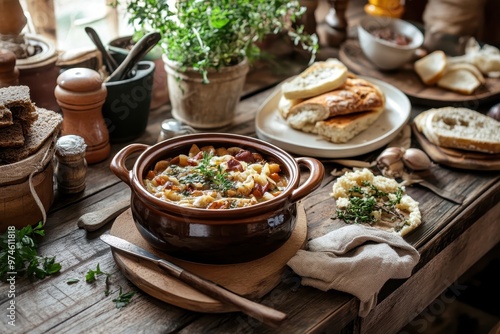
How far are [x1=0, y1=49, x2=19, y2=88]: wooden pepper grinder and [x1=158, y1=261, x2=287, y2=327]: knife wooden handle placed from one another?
761 millimetres

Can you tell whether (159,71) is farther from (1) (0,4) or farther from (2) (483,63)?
(2) (483,63)

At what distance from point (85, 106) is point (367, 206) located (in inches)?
33.7

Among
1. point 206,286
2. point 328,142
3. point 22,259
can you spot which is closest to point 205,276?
point 206,286

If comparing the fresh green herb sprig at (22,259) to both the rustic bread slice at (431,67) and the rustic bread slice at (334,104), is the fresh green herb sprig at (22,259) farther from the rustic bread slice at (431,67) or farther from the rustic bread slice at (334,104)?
the rustic bread slice at (431,67)

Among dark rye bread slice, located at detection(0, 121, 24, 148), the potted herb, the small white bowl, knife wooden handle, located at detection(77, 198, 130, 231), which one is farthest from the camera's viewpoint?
the small white bowl

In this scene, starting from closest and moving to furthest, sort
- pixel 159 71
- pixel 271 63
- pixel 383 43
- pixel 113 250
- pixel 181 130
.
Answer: pixel 113 250 → pixel 181 130 → pixel 159 71 → pixel 383 43 → pixel 271 63

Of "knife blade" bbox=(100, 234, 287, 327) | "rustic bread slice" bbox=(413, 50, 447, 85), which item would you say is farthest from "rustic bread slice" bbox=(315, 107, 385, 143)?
"knife blade" bbox=(100, 234, 287, 327)

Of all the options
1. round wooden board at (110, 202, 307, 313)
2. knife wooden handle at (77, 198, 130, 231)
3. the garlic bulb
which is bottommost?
the garlic bulb

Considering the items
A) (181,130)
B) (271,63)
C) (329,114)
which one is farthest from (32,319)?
(271,63)

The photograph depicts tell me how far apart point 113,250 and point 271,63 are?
143cm

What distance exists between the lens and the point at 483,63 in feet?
8.49

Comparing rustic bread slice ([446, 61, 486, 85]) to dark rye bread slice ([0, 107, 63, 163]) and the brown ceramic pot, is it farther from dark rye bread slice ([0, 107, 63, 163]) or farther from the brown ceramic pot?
dark rye bread slice ([0, 107, 63, 163])

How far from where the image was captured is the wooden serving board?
2.05 metres

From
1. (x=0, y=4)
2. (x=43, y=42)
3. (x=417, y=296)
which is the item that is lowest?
(x=417, y=296)
